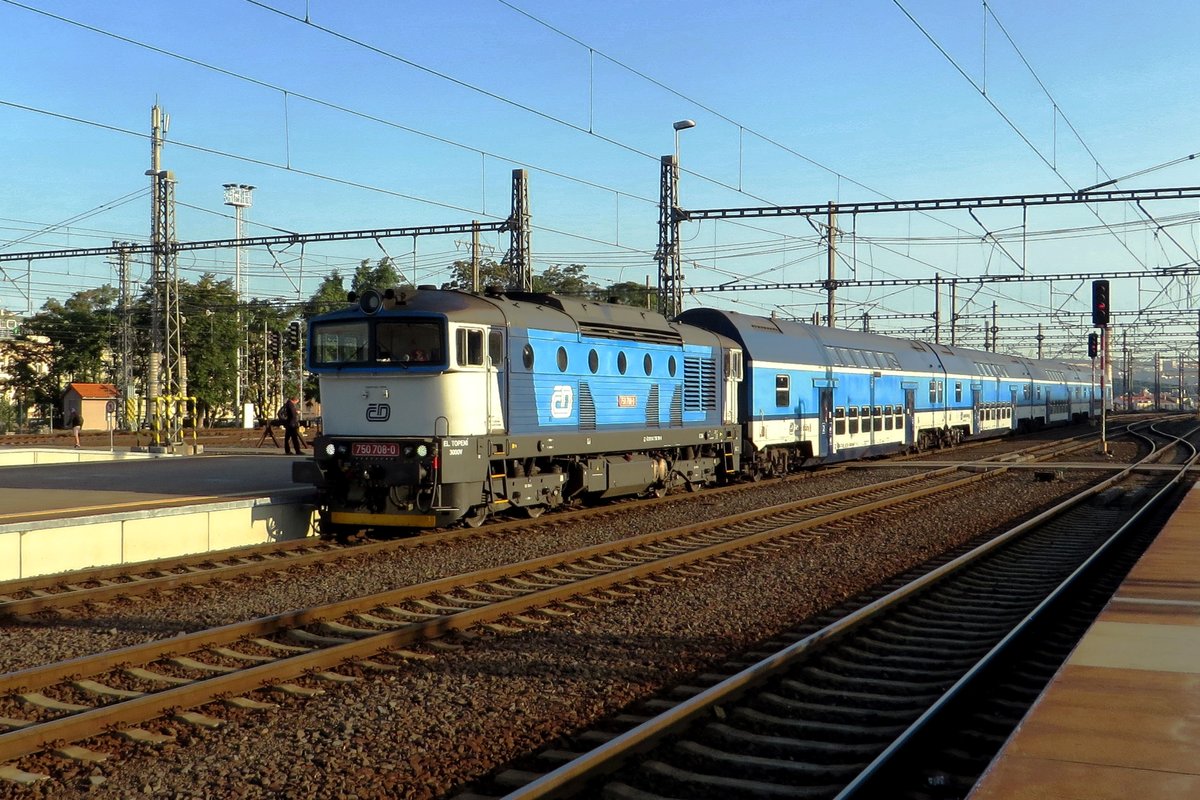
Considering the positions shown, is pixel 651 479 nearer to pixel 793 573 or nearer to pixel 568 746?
pixel 793 573

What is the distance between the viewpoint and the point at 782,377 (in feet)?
83.1

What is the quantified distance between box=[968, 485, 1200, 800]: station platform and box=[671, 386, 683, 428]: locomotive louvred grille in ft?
38.1

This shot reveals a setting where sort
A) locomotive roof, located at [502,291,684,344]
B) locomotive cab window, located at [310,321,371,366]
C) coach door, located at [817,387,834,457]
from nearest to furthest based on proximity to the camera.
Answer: locomotive cab window, located at [310,321,371,366]
locomotive roof, located at [502,291,684,344]
coach door, located at [817,387,834,457]

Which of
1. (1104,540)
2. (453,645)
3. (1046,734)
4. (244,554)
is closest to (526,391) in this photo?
(244,554)

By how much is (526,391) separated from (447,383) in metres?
1.80

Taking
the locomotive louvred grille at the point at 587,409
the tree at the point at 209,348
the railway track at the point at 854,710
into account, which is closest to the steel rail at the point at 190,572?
Result: the locomotive louvred grille at the point at 587,409

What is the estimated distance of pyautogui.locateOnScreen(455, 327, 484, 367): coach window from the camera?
1446cm

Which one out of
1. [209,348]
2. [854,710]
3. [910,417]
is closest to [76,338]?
[209,348]

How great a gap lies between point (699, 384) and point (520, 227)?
10436 millimetres

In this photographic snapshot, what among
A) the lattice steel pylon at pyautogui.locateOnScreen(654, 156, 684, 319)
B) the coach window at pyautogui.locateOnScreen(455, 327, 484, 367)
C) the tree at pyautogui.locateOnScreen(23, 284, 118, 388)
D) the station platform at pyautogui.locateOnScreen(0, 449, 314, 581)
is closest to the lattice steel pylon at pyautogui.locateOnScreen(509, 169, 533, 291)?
the lattice steel pylon at pyautogui.locateOnScreen(654, 156, 684, 319)

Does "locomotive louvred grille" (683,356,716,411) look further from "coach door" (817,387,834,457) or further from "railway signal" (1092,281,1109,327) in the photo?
"railway signal" (1092,281,1109,327)

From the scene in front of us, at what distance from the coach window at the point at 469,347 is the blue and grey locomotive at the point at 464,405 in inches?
0.8

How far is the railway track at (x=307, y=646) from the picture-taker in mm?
6895

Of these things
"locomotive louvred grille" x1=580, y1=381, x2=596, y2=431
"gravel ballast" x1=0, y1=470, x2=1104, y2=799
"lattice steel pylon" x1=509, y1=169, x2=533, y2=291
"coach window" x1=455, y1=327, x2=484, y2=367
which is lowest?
"gravel ballast" x1=0, y1=470, x2=1104, y2=799
